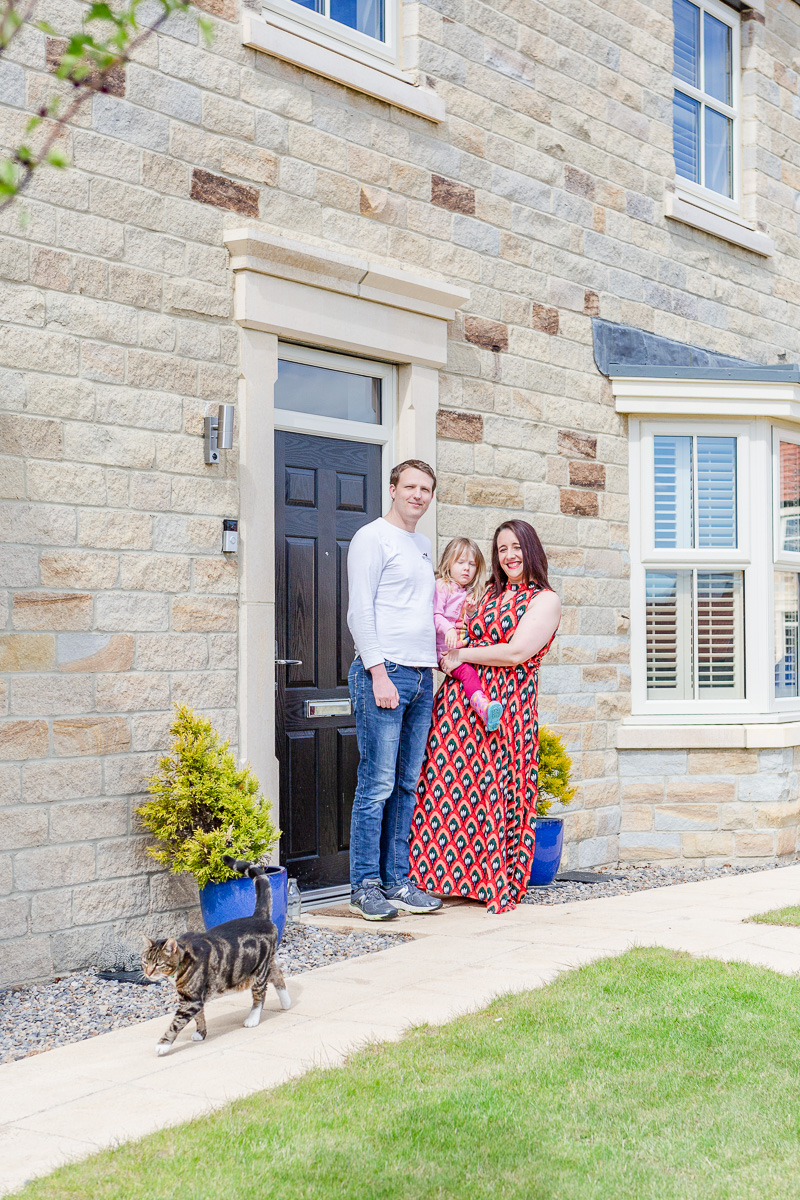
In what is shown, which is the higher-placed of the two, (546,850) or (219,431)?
(219,431)

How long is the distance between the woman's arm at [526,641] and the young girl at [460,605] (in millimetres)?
79

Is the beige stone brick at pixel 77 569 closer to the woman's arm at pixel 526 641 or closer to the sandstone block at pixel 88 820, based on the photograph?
the sandstone block at pixel 88 820

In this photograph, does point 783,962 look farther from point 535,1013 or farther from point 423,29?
point 423,29

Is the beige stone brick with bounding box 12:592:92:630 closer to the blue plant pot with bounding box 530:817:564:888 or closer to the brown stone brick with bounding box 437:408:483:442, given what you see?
the brown stone brick with bounding box 437:408:483:442

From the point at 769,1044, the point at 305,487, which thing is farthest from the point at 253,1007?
the point at 305,487

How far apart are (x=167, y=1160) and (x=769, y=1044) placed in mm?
1778

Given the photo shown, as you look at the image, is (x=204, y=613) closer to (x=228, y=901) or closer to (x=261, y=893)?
(x=228, y=901)

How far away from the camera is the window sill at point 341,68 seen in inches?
223

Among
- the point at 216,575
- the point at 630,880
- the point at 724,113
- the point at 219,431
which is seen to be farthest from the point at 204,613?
the point at 724,113

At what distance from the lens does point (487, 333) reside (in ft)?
22.8

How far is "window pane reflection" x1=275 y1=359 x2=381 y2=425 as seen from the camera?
5992 millimetres

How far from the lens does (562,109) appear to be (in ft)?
24.7

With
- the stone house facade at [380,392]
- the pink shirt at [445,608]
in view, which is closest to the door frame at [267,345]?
the stone house facade at [380,392]

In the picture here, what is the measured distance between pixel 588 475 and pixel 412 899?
306cm
